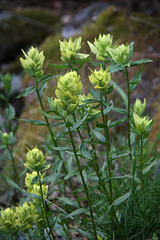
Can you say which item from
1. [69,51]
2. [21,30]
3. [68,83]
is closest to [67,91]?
[68,83]

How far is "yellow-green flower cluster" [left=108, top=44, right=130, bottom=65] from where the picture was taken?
3.00 ft

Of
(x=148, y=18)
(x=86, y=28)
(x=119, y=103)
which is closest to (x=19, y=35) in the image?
(x=86, y=28)

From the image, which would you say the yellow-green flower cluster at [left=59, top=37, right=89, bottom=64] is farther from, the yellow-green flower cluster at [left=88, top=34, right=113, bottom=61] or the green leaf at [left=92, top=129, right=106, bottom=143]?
the green leaf at [left=92, top=129, right=106, bottom=143]

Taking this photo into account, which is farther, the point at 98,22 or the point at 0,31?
the point at 0,31

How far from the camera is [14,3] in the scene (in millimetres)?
4977

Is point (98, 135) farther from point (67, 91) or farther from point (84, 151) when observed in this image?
point (67, 91)

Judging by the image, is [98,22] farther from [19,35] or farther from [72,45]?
[72,45]

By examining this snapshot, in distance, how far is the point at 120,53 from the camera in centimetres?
91

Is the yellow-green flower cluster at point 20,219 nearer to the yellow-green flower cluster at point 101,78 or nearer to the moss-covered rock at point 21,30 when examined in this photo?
the yellow-green flower cluster at point 101,78

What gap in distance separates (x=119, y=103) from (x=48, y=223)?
139 cm

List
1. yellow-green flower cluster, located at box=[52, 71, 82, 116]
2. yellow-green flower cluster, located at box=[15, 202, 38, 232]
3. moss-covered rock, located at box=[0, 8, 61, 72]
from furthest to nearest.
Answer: moss-covered rock, located at box=[0, 8, 61, 72]
yellow-green flower cluster, located at box=[15, 202, 38, 232]
yellow-green flower cluster, located at box=[52, 71, 82, 116]

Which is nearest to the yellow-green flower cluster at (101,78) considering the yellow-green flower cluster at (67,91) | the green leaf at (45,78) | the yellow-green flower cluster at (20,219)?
the yellow-green flower cluster at (67,91)

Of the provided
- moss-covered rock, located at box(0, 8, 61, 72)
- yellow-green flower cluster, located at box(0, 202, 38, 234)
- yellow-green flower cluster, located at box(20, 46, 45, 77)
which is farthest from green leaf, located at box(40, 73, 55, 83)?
moss-covered rock, located at box(0, 8, 61, 72)

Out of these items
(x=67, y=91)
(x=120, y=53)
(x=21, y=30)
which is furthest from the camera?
(x=21, y=30)
